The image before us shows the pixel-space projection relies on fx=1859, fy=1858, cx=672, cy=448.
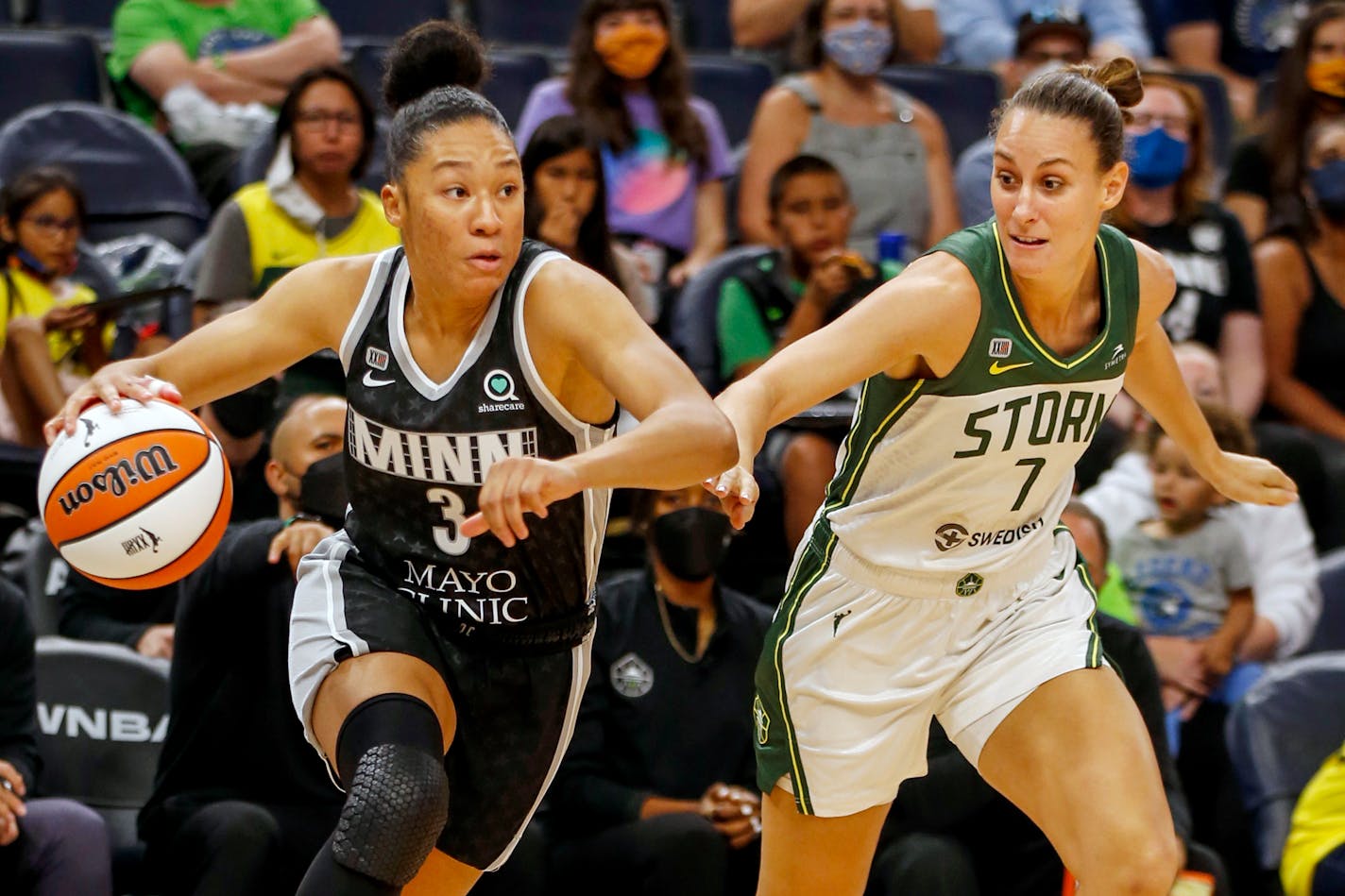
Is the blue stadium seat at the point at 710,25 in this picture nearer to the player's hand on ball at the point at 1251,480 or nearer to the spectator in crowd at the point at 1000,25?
the spectator in crowd at the point at 1000,25

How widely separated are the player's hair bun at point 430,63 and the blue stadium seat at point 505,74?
12.4 ft

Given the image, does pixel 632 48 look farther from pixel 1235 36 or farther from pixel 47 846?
pixel 1235 36

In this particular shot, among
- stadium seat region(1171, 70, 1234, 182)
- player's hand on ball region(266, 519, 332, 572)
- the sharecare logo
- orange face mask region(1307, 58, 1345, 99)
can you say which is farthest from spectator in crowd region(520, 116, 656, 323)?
stadium seat region(1171, 70, 1234, 182)

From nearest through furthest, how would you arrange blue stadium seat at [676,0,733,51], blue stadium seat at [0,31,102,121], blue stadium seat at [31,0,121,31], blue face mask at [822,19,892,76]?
1. blue face mask at [822,19,892,76]
2. blue stadium seat at [0,31,102,121]
3. blue stadium seat at [31,0,121,31]
4. blue stadium seat at [676,0,733,51]

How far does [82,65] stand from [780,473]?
352 centimetres

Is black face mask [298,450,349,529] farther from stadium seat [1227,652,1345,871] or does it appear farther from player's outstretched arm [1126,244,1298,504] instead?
stadium seat [1227,652,1345,871]

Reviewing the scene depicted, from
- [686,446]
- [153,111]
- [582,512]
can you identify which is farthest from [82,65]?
[686,446]

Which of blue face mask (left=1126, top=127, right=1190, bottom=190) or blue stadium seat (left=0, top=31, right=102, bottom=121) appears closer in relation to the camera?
blue face mask (left=1126, top=127, right=1190, bottom=190)

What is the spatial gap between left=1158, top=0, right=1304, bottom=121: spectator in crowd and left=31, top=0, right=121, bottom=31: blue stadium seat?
16.5 ft

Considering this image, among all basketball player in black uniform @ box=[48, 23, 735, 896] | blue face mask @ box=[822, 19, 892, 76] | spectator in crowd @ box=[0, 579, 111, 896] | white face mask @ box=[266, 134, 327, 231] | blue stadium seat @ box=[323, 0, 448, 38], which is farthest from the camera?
blue stadium seat @ box=[323, 0, 448, 38]

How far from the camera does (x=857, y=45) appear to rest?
689 cm

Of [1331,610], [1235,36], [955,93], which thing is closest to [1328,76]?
[955,93]

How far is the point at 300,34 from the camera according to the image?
7.18m

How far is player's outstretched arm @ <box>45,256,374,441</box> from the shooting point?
11.4 ft
